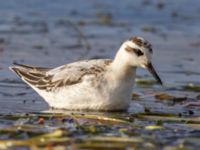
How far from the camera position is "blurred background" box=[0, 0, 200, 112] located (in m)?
18.8

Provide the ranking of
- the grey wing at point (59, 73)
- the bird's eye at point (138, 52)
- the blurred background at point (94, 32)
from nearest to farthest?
the bird's eye at point (138, 52) → the grey wing at point (59, 73) → the blurred background at point (94, 32)

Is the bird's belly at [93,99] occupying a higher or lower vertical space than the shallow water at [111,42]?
lower

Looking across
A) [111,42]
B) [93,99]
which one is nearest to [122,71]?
[93,99]

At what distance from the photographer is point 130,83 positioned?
Answer: 563 inches

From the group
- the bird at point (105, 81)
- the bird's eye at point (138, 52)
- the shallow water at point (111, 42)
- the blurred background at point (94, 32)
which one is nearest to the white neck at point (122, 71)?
the bird at point (105, 81)

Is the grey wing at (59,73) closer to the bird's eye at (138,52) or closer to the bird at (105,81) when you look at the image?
the bird at (105,81)

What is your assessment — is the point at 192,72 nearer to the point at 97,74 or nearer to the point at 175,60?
the point at 175,60

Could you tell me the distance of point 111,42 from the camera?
2166cm

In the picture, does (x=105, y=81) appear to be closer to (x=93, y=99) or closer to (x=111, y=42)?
(x=93, y=99)

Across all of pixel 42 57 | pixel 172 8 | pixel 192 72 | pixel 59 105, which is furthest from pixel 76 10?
pixel 59 105

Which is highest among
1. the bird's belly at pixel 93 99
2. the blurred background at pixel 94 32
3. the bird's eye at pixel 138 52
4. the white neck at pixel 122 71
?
the blurred background at pixel 94 32

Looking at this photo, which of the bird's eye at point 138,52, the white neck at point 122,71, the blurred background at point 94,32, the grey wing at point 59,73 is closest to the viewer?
the bird's eye at point 138,52

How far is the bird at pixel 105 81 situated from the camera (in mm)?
14148

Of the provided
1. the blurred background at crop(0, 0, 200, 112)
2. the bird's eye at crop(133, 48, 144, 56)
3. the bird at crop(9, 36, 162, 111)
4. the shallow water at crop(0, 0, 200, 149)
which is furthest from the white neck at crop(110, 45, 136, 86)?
the blurred background at crop(0, 0, 200, 112)
